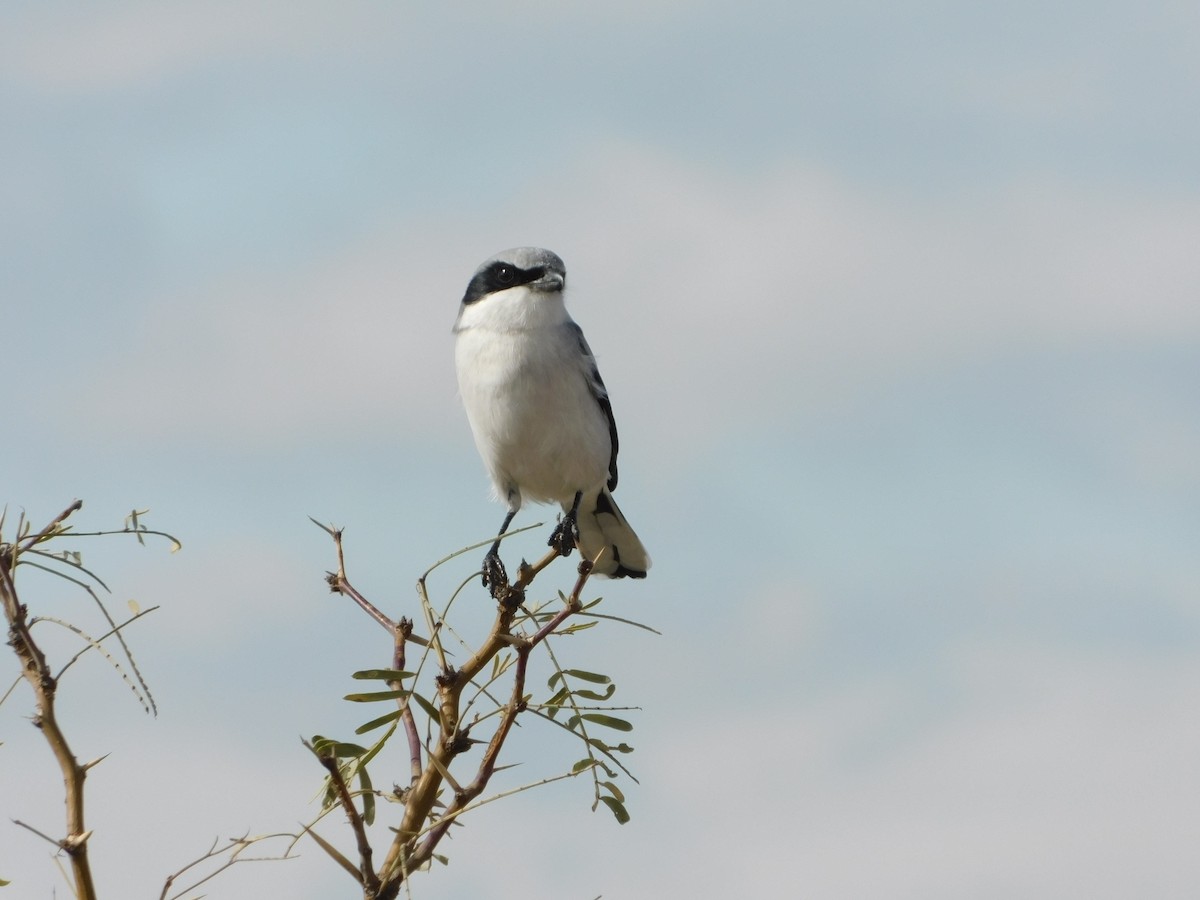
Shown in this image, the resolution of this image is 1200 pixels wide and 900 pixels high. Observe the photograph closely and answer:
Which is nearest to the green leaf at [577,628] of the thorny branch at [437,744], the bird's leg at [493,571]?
the thorny branch at [437,744]

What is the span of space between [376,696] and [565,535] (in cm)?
490

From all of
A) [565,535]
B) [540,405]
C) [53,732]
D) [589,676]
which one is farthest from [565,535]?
[53,732]

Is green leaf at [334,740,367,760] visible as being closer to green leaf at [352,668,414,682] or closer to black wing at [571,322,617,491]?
green leaf at [352,668,414,682]

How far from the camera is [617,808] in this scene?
12.5ft

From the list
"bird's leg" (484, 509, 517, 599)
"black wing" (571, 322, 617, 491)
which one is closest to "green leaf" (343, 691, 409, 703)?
"bird's leg" (484, 509, 517, 599)

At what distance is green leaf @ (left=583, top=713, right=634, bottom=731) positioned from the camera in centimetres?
397

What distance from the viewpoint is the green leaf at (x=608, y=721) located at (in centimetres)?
397

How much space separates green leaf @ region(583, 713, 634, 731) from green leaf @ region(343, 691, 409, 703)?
2.50 ft

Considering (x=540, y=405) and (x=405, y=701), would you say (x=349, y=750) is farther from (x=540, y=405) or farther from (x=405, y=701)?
(x=540, y=405)

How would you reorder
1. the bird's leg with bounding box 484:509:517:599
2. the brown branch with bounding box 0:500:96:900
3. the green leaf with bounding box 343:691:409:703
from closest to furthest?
the brown branch with bounding box 0:500:96:900 → the green leaf with bounding box 343:691:409:703 → the bird's leg with bounding box 484:509:517:599

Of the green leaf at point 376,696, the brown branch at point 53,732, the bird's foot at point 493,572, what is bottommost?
the brown branch at point 53,732

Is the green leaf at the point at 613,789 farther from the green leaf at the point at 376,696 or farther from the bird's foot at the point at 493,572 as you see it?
the bird's foot at the point at 493,572

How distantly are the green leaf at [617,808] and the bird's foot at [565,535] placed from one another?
4296mm

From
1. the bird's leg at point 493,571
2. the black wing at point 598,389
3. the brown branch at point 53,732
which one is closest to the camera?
the brown branch at point 53,732
